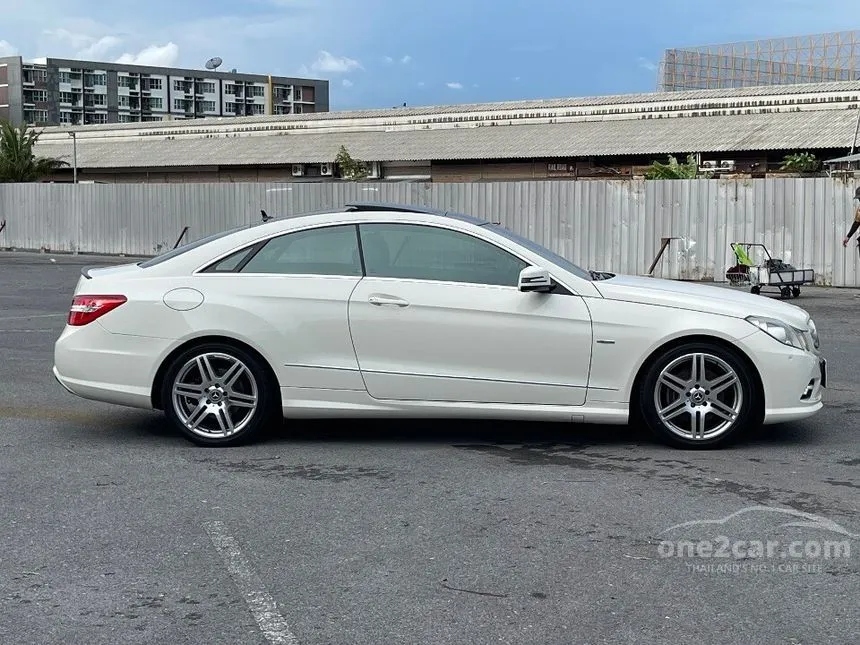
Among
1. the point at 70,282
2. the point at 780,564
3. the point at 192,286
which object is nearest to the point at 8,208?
the point at 70,282

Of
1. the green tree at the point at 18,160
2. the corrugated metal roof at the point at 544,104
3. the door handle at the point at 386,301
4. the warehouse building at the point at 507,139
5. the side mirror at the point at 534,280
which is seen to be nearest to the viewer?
the side mirror at the point at 534,280

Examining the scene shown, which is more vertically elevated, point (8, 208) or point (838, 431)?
point (8, 208)

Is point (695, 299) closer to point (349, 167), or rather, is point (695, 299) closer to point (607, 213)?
point (607, 213)

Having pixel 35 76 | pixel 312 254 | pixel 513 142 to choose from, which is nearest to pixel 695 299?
pixel 312 254

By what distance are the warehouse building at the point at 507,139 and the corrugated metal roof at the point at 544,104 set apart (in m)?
0.07

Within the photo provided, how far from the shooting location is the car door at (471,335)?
7.28 metres

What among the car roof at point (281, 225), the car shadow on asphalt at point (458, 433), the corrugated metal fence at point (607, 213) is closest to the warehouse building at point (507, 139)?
the corrugated metal fence at point (607, 213)

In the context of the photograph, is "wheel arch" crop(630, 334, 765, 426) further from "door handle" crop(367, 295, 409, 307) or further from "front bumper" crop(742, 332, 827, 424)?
"door handle" crop(367, 295, 409, 307)

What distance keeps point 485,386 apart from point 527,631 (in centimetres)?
309

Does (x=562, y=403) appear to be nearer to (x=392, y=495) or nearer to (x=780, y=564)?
(x=392, y=495)

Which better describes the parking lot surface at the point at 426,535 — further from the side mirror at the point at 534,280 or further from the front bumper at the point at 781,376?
the side mirror at the point at 534,280

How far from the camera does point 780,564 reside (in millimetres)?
5094

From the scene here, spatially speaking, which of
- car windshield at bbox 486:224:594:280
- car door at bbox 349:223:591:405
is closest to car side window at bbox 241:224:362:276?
car door at bbox 349:223:591:405

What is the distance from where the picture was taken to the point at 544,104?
158ft
